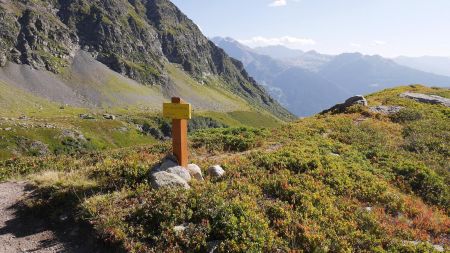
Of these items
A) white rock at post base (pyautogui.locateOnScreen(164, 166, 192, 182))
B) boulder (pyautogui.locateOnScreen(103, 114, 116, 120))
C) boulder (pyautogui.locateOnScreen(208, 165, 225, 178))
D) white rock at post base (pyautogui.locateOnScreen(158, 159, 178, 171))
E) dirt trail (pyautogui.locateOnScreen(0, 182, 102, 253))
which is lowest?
boulder (pyautogui.locateOnScreen(103, 114, 116, 120))

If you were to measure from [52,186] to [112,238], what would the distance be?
16.8ft

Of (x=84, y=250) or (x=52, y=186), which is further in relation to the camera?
(x=52, y=186)

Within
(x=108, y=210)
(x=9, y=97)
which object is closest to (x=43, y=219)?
(x=108, y=210)

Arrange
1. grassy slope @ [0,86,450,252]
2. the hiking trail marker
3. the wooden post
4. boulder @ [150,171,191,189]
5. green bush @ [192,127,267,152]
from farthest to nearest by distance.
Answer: green bush @ [192,127,267,152], the wooden post, the hiking trail marker, boulder @ [150,171,191,189], grassy slope @ [0,86,450,252]

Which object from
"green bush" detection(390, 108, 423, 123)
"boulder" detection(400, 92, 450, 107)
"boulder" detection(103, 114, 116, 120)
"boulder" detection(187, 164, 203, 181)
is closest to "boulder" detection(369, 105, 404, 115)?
"green bush" detection(390, 108, 423, 123)

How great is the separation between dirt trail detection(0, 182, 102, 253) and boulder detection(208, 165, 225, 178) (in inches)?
230

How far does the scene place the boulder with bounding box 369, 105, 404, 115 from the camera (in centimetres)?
3747

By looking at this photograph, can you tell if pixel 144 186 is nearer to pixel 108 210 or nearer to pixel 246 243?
pixel 108 210

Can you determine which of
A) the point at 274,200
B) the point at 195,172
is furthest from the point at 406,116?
the point at 195,172

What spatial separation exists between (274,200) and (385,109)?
27795mm

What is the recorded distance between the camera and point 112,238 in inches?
455

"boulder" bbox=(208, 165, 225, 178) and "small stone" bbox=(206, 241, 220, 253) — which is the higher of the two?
"boulder" bbox=(208, 165, 225, 178)

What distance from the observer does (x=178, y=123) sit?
16.0 meters

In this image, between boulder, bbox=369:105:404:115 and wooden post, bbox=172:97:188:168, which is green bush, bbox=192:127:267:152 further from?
boulder, bbox=369:105:404:115
